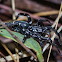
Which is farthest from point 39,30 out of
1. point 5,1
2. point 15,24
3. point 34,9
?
point 5,1

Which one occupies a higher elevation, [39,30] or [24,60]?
[39,30]

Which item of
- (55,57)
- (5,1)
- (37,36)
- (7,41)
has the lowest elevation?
(55,57)

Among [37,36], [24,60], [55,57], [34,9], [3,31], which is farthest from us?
[34,9]

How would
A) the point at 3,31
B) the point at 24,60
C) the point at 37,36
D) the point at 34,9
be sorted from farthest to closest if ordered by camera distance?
1. the point at 34,9
2. the point at 24,60
3. the point at 37,36
4. the point at 3,31

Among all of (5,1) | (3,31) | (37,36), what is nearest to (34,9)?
(5,1)

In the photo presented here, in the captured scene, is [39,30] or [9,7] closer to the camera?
[39,30]

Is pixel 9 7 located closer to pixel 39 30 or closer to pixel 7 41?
pixel 7 41

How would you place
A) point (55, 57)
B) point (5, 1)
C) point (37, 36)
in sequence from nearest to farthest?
point (37, 36) → point (55, 57) → point (5, 1)

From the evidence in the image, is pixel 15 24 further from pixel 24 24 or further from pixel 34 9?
pixel 34 9

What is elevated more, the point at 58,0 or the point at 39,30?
the point at 58,0
